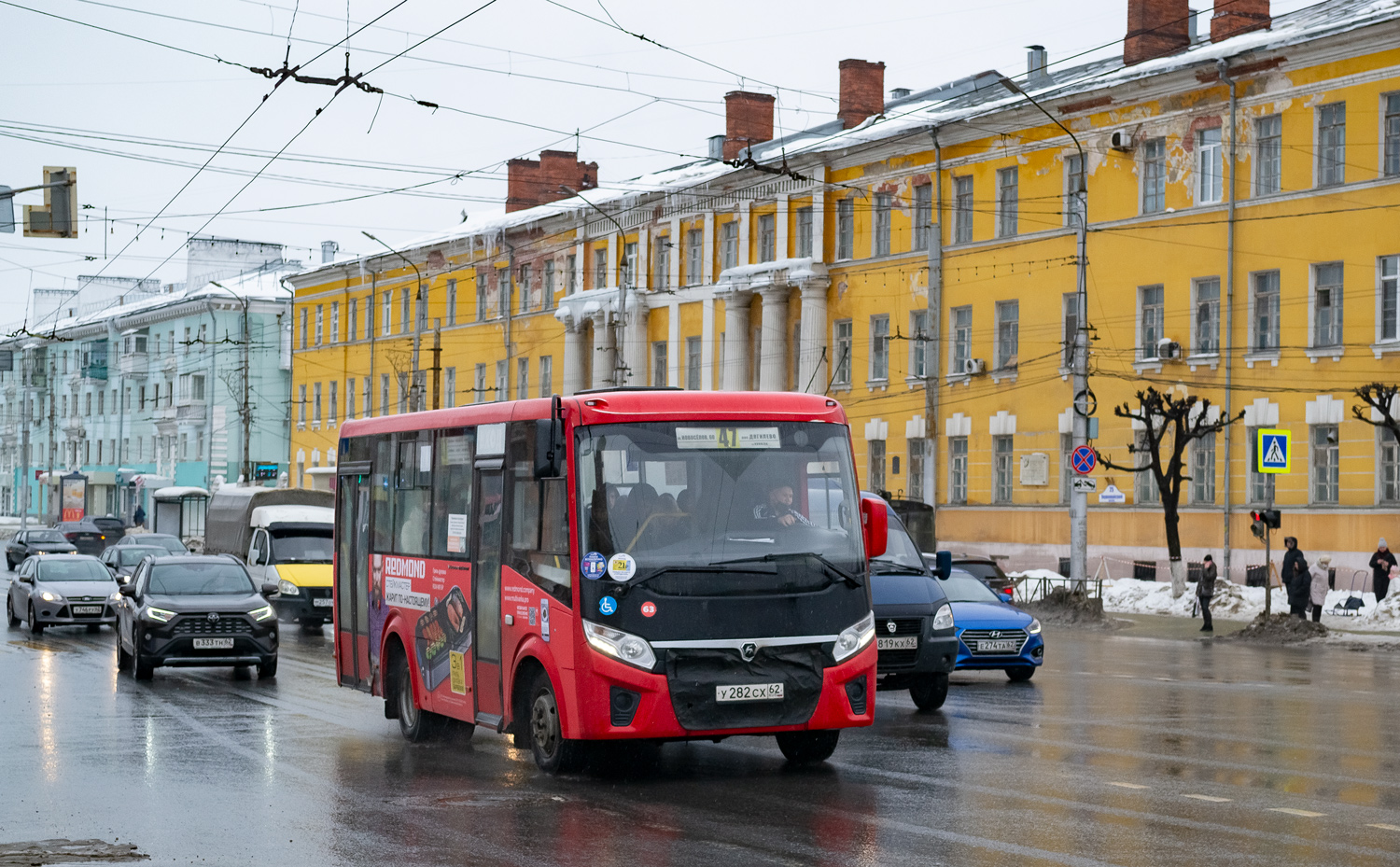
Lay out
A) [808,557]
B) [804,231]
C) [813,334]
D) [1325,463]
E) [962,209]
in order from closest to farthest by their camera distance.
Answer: [808,557] < [1325,463] < [962,209] < [813,334] < [804,231]

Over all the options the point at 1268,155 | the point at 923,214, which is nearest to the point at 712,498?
the point at 1268,155

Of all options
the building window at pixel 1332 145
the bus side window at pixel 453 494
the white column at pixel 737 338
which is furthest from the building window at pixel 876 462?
the bus side window at pixel 453 494

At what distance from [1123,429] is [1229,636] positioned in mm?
12726

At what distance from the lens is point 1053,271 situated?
46.2m

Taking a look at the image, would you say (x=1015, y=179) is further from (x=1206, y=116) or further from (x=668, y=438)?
(x=668, y=438)

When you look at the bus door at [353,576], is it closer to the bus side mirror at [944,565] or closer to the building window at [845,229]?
the bus side mirror at [944,565]

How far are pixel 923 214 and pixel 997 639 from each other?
30940mm

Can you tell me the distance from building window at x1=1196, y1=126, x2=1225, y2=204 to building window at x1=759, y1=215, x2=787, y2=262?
1618 cm

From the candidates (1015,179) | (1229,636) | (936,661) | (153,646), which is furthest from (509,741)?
(1015,179)

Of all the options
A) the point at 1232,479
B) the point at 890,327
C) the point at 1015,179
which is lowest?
the point at 1232,479

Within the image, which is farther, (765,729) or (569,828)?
(765,729)

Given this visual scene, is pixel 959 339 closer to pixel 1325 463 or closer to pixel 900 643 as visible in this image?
pixel 1325 463

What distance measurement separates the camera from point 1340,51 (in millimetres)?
38938

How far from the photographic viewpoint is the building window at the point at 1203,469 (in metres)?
41.8
